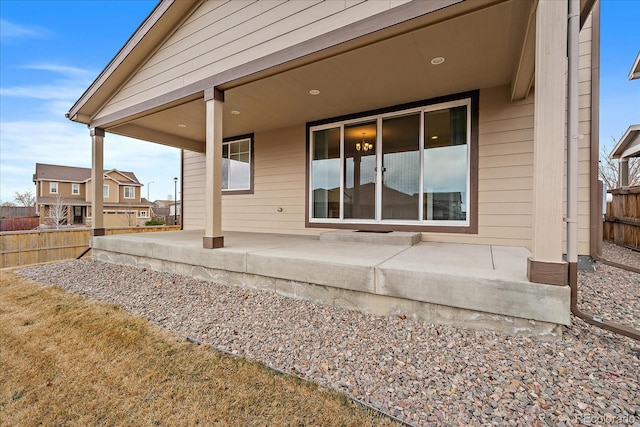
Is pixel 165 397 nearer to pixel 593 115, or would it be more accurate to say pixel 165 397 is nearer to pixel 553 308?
pixel 553 308

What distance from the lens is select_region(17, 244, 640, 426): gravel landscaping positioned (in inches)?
60.8

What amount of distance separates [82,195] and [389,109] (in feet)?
88.2

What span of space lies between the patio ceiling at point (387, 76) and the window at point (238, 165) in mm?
881

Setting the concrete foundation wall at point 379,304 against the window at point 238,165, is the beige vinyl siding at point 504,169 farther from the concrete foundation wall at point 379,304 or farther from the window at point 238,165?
the window at point 238,165

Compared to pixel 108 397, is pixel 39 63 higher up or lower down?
higher up

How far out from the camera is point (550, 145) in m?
2.01

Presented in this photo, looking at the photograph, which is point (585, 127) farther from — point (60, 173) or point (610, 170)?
point (60, 173)

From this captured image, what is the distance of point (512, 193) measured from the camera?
399 cm

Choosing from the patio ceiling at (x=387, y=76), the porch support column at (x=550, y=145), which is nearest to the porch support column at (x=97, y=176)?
the patio ceiling at (x=387, y=76)

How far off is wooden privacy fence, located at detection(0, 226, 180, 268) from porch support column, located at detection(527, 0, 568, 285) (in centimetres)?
920

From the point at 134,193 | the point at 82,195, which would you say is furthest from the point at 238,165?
the point at 82,195

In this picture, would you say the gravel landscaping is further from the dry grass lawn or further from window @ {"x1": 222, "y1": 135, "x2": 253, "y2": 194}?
window @ {"x1": 222, "y1": 135, "x2": 253, "y2": 194}

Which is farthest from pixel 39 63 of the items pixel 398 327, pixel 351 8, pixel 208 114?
pixel 398 327

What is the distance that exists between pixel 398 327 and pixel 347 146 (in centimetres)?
367
